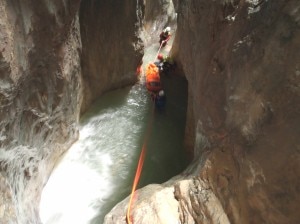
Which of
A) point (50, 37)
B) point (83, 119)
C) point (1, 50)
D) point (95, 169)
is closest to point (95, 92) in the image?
point (83, 119)

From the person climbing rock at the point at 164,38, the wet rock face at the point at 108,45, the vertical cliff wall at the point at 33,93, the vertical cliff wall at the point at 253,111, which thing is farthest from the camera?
the person climbing rock at the point at 164,38

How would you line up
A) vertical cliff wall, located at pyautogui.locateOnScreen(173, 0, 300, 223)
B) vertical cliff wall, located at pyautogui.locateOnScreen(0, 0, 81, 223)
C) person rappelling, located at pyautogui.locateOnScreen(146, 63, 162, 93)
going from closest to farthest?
vertical cliff wall, located at pyautogui.locateOnScreen(173, 0, 300, 223), vertical cliff wall, located at pyautogui.locateOnScreen(0, 0, 81, 223), person rappelling, located at pyautogui.locateOnScreen(146, 63, 162, 93)

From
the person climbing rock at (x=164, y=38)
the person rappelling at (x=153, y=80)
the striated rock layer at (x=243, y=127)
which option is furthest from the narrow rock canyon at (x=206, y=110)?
the person climbing rock at (x=164, y=38)

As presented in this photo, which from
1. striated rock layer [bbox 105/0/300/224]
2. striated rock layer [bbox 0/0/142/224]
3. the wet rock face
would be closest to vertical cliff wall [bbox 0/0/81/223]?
striated rock layer [bbox 0/0/142/224]

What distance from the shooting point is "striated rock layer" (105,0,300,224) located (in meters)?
2.48

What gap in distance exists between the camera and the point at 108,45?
6258mm

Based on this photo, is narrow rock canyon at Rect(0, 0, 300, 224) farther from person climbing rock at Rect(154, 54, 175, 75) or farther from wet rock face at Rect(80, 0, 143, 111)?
person climbing rock at Rect(154, 54, 175, 75)

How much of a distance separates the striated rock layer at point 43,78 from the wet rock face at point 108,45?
0.02 m

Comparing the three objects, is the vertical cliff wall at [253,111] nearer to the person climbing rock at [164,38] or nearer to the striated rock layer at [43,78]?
the striated rock layer at [43,78]

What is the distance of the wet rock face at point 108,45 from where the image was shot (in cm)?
570

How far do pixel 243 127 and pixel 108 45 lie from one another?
4065 millimetres

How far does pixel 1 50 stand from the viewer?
2.87 m

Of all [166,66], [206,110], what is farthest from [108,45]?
[206,110]

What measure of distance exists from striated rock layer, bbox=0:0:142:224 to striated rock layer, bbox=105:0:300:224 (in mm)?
1236
